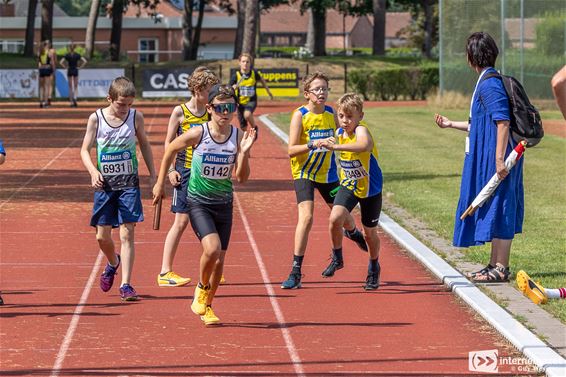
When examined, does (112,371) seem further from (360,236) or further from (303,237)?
(360,236)

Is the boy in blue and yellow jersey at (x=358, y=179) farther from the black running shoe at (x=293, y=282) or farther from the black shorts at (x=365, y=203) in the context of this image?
the black running shoe at (x=293, y=282)

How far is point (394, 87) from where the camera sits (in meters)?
48.8

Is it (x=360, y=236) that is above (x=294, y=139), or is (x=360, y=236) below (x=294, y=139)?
below

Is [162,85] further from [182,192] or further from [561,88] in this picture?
[561,88]

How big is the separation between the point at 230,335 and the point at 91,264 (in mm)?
3336

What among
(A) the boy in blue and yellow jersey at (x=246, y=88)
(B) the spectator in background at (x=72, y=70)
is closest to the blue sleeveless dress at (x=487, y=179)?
(A) the boy in blue and yellow jersey at (x=246, y=88)

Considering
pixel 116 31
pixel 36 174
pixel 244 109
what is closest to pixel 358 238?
pixel 36 174

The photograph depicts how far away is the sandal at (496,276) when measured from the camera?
1051cm

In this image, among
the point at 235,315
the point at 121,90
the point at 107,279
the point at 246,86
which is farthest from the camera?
the point at 246,86

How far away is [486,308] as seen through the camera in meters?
9.38

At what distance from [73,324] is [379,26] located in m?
62.1

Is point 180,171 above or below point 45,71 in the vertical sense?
below

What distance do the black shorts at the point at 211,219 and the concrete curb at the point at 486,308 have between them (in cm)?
199

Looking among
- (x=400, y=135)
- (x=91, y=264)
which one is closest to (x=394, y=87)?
(x=400, y=135)
